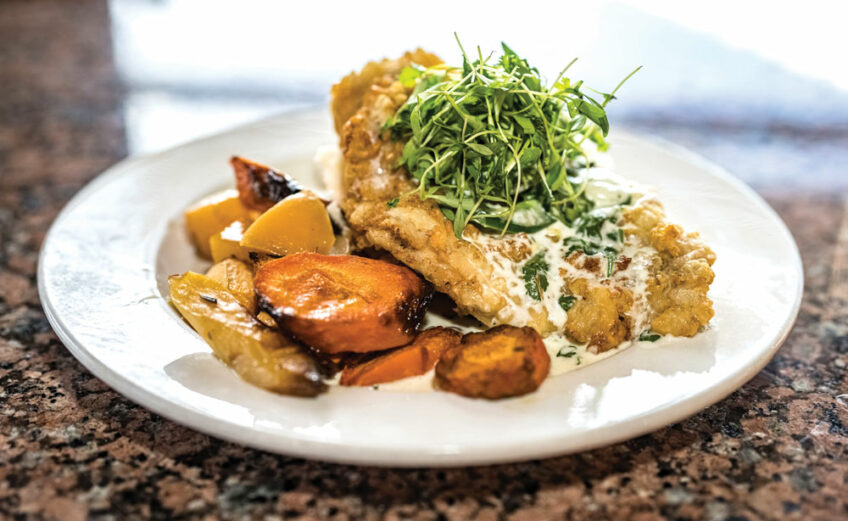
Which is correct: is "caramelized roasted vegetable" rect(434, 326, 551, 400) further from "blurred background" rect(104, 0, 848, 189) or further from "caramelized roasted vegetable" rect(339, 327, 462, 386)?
"blurred background" rect(104, 0, 848, 189)

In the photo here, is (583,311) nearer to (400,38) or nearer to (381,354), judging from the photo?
(381,354)

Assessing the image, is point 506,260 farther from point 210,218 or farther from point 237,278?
point 210,218

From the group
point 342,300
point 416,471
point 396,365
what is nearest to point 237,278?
point 342,300

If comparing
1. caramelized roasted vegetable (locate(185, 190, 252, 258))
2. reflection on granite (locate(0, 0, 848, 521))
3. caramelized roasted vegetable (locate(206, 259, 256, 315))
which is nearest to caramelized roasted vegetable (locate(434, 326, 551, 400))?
reflection on granite (locate(0, 0, 848, 521))

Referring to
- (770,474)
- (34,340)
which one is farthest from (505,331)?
(34,340)

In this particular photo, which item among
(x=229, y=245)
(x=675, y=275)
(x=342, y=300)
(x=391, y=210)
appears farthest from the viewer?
(x=229, y=245)


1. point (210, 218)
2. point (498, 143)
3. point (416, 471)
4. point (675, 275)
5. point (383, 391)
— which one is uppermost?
point (498, 143)
